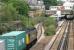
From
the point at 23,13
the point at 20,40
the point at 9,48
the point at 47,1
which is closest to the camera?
the point at 9,48

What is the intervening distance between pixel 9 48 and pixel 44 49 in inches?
384

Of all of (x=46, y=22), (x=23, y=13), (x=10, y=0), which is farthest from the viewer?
(x=23, y=13)

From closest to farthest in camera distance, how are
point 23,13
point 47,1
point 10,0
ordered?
1. point 10,0
2. point 23,13
3. point 47,1

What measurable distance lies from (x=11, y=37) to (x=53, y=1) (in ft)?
366

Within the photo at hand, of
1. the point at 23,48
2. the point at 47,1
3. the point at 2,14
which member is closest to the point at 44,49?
the point at 23,48

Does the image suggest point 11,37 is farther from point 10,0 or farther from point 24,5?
point 24,5

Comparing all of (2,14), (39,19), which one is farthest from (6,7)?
(39,19)

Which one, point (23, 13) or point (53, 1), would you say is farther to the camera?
point (53, 1)

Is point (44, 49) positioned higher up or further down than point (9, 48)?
further down

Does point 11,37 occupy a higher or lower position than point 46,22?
higher

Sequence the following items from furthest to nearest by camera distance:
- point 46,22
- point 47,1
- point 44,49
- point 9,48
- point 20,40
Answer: point 47,1
point 46,22
point 44,49
point 20,40
point 9,48

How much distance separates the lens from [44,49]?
94.3 ft

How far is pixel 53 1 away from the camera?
5133 inches

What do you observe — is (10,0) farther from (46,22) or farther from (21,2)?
(46,22)
